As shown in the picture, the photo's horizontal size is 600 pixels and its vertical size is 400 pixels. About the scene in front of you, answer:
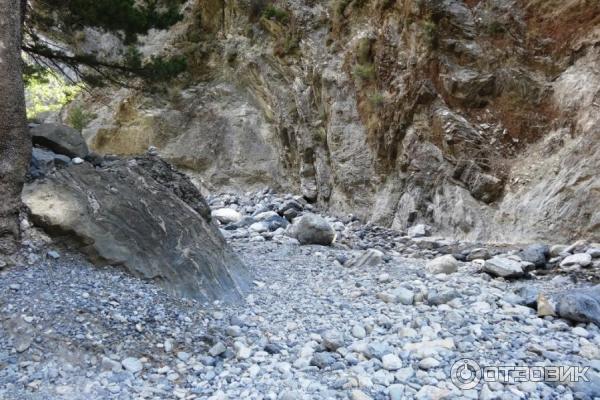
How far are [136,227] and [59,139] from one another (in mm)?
2255

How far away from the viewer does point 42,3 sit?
277 inches

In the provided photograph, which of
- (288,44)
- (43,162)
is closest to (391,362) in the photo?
(43,162)

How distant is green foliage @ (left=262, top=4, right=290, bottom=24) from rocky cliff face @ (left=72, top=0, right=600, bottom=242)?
0.14 ft

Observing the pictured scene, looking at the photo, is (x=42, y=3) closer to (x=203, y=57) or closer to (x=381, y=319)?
(x=381, y=319)

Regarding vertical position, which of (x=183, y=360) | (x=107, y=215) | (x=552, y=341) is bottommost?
(x=183, y=360)

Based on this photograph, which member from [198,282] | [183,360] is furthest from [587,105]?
[183,360]

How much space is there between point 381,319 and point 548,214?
4.15 m

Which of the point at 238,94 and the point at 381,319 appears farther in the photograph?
the point at 238,94

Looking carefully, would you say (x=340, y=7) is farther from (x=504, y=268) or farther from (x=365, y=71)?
(x=504, y=268)

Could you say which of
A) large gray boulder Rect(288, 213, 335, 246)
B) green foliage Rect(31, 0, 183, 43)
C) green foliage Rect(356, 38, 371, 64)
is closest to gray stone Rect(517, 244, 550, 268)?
large gray boulder Rect(288, 213, 335, 246)

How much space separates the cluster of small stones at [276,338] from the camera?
263 centimetres

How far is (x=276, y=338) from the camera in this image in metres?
3.43

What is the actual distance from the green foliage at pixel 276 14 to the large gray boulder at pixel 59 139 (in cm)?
928

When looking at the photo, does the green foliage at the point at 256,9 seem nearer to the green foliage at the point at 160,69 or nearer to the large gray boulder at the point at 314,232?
the green foliage at the point at 160,69
